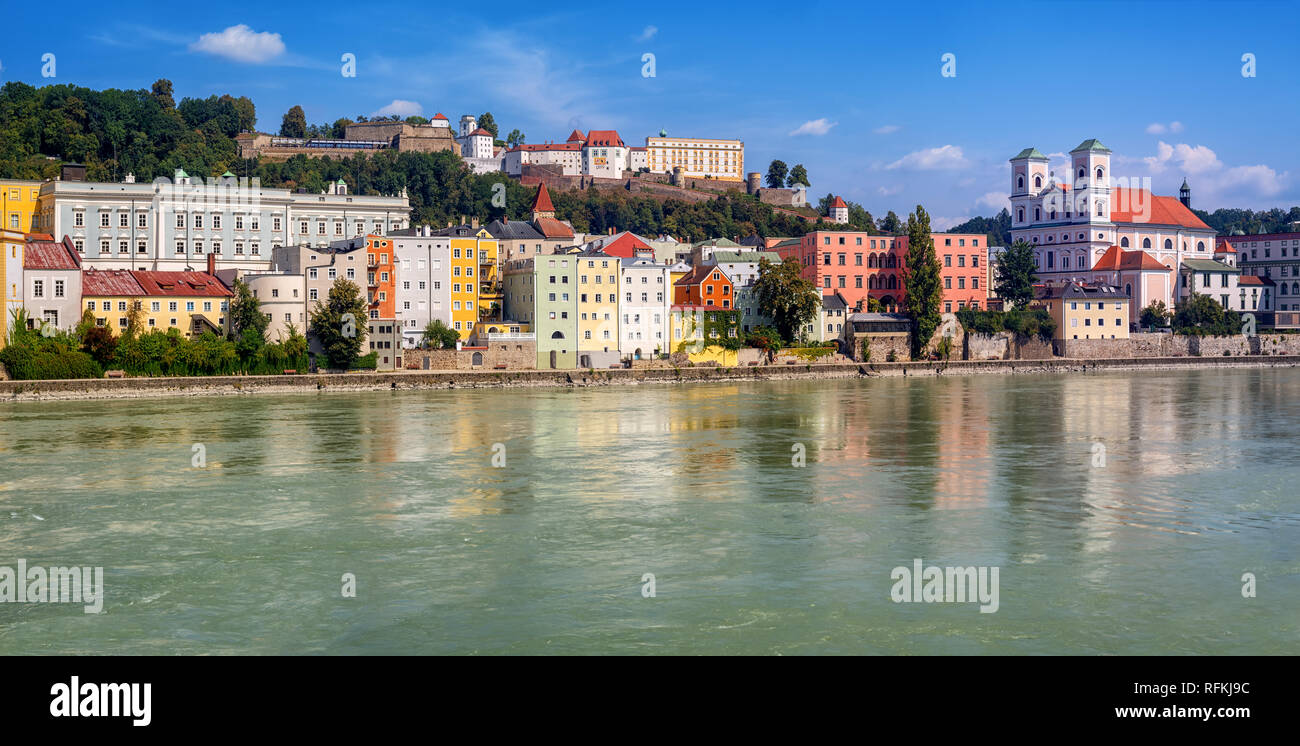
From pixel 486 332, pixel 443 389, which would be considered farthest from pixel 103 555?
pixel 486 332

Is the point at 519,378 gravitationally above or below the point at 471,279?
below

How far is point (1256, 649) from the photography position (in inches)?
463

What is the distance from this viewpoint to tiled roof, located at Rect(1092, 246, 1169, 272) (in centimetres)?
7486

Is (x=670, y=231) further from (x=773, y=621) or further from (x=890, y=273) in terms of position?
(x=773, y=621)

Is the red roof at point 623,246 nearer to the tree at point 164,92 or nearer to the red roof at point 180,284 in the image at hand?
the red roof at point 180,284

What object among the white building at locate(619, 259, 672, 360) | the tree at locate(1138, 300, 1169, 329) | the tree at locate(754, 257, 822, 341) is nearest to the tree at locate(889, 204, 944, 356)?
the tree at locate(754, 257, 822, 341)

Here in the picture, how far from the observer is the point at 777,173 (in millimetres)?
121125

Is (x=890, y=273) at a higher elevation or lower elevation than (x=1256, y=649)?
higher

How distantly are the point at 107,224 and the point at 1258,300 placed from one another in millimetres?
71403

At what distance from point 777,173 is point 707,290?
64.2 metres

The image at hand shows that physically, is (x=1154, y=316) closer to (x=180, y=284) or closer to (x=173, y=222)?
(x=180, y=284)

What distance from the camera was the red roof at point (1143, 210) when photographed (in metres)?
81.8

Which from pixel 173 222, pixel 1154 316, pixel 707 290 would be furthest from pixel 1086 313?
pixel 173 222

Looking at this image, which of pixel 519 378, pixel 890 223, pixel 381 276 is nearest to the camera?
pixel 519 378
